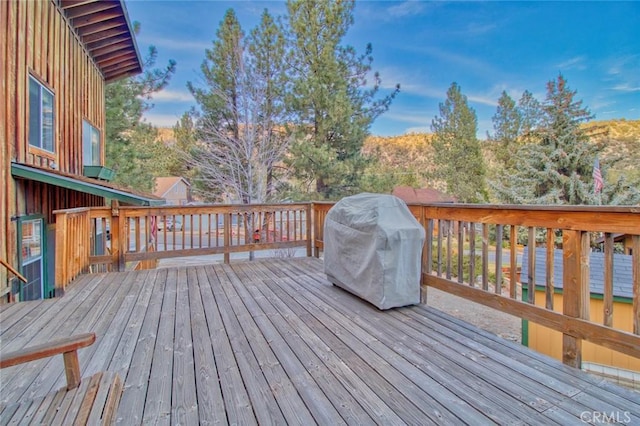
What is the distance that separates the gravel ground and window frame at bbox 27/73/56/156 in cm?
743

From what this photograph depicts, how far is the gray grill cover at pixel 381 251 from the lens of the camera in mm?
2947

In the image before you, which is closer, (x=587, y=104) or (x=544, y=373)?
(x=544, y=373)

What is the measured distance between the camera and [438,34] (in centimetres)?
1648

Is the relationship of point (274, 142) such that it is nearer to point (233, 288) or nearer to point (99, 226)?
point (99, 226)

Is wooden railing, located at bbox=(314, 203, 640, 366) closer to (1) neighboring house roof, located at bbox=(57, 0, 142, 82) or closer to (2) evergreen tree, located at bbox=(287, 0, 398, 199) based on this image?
(1) neighboring house roof, located at bbox=(57, 0, 142, 82)

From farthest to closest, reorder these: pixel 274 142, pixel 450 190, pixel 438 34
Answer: pixel 450 190, pixel 438 34, pixel 274 142

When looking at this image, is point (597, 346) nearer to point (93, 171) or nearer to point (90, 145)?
point (93, 171)

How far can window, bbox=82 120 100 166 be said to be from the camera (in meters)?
6.63

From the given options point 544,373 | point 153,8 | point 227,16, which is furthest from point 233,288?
point 153,8

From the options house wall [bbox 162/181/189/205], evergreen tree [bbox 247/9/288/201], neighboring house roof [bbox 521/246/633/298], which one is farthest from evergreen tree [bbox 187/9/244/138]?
house wall [bbox 162/181/189/205]

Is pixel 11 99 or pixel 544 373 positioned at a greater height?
pixel 11 99

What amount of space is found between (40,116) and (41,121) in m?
0.07

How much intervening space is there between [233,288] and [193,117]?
32.3 ft

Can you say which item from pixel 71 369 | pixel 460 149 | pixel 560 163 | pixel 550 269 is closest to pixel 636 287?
pixel 550 269
